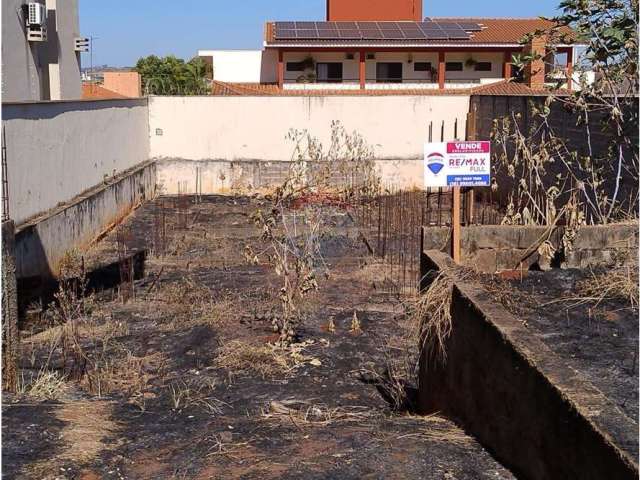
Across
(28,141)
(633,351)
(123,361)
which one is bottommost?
(123,361)

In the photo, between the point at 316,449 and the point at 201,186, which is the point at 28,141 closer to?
the point at 316,449

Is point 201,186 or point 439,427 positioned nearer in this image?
point 439,427

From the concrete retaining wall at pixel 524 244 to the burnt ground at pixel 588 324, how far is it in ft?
0.79

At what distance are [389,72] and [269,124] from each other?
1398 cm

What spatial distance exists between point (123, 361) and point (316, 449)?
340 cm

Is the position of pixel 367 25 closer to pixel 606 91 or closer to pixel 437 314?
pixel 606 91

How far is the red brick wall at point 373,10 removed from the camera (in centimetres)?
3753

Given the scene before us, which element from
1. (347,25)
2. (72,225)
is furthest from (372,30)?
(72,225)

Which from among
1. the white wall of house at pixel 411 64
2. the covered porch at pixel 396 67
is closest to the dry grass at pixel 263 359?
the covered porch at pixel 396 67

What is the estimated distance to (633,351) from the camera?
5379 mm

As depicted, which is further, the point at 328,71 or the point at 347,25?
the point at 328,71

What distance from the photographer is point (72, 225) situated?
1248 centimetres

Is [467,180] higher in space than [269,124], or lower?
lower

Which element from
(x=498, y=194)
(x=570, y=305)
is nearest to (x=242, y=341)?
(x=570, y=305)
